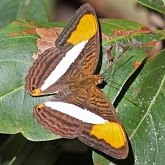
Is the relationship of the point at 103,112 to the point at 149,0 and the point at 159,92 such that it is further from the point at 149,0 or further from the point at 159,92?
the point at 149,0

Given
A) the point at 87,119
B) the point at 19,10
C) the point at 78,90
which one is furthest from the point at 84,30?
the point at 19,10

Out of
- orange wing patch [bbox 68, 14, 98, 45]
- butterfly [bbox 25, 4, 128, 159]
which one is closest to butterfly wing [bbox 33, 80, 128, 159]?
butterfly [bbox 25, 4, 128, 159]

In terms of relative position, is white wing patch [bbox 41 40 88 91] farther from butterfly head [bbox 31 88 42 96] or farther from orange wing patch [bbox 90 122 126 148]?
orange wing patch [bbox 90 122 126 148]

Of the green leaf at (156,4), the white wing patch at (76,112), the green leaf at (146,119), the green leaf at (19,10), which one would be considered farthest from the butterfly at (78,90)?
the green leaf at (19,10)

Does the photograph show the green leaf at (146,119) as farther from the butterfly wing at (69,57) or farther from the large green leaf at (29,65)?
the butterfly wing at (69,57)

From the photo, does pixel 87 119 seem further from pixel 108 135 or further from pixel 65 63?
pixel 65 63

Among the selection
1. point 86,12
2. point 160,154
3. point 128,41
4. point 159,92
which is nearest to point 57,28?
point 86,12
